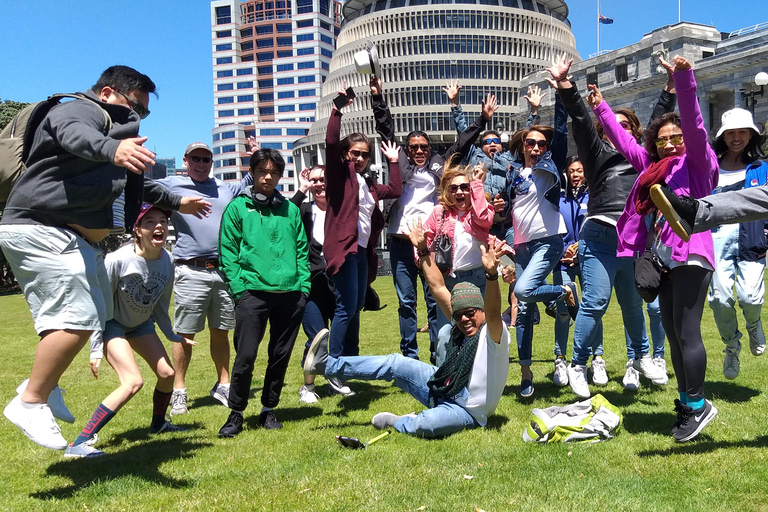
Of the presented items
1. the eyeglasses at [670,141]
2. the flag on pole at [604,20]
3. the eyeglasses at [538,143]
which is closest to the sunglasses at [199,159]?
the eyeglasses at [538,143]

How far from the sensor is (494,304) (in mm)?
5285

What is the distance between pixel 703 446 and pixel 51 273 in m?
4.53

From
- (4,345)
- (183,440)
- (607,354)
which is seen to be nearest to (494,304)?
(183,440)

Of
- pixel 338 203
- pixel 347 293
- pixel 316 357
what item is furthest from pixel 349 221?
pixel 316 357

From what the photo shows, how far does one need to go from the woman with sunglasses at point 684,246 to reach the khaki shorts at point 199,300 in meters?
4.02

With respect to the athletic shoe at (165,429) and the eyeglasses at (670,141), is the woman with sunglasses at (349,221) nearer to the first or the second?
the athletic shoe at (165,429)

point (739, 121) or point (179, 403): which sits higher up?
point (739, 121)

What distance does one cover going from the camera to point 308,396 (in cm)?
710

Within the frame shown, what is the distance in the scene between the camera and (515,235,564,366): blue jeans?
6473 millimetres

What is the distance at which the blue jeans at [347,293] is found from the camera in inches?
276

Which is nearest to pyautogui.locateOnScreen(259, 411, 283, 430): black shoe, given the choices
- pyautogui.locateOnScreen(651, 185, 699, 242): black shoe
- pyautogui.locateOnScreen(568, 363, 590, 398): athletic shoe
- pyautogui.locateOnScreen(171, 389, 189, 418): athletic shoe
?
pyautogui.locateOnScreen(171, 389, 189, 418): athletic shoe

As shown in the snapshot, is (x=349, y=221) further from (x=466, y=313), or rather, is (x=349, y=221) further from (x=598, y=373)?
(x=598, y=373)

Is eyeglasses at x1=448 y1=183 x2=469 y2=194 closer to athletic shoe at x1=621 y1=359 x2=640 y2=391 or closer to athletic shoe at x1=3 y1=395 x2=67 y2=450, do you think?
athletic shoe at x1=621 y1=359 x2=640 y2=391

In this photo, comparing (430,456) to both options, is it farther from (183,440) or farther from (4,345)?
(4,345)
